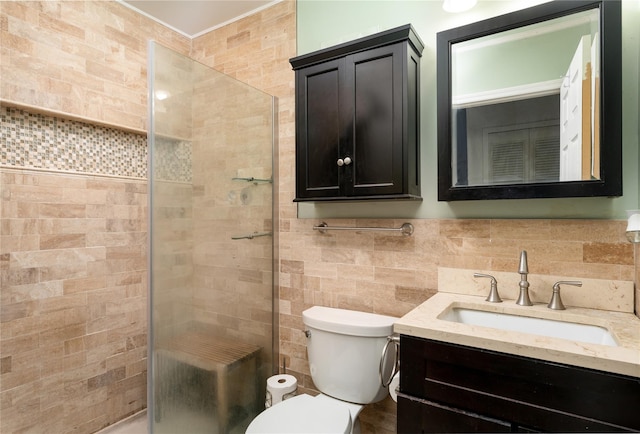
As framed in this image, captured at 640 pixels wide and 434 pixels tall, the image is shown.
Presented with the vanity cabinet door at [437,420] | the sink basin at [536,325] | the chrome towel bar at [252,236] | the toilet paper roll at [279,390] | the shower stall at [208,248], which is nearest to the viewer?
the vanity cabinet door at [437,420]

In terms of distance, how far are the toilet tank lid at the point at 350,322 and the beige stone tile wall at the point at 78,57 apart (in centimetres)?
165

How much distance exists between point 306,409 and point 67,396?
1.37m

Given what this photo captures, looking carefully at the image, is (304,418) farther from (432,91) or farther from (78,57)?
(78,57)

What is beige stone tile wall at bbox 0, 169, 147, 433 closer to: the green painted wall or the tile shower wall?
the tile shower wall

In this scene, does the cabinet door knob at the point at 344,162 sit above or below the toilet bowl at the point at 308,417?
above

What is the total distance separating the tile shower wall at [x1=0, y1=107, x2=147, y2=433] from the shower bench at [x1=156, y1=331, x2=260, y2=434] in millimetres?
797

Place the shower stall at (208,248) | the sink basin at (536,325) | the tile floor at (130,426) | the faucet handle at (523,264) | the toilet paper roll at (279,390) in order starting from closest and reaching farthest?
the sink basin at (536,325) < the faucet handle at (523,264) < the shower stall at (208,248) < the toilet paper roll at (279,390) < the tile floor at (130,426)

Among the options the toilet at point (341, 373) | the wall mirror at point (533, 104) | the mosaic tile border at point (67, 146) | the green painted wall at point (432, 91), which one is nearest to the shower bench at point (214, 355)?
the toilet at point (341, 373)

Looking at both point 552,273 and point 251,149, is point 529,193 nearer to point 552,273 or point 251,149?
point 552,273

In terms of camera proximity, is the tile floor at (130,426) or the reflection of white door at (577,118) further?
the tile floor at (130,426)

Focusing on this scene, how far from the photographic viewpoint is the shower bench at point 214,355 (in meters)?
1.53

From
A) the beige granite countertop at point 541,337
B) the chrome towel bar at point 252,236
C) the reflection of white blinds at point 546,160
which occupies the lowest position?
the beige granite countertop at point 541,337

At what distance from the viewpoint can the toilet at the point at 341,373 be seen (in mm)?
1425

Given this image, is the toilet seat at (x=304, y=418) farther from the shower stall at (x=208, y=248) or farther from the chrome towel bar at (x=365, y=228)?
the chrome towel bar at (x=365, y=228)
